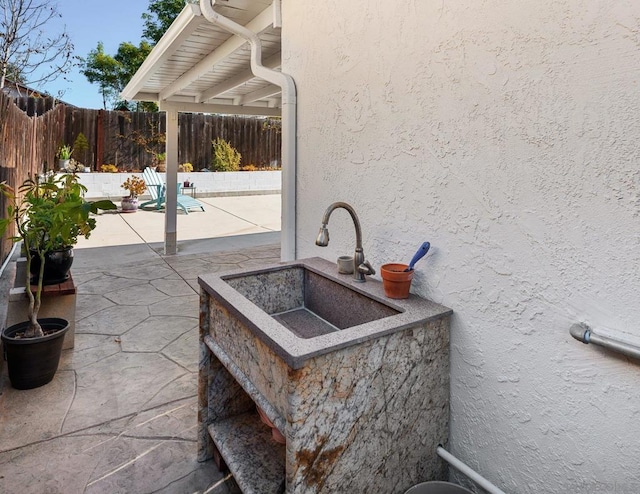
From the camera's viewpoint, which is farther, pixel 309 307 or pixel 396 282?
pixel 309 307

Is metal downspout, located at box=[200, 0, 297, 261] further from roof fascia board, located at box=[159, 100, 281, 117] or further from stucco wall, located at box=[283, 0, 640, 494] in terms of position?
roof fascia board, located at box=[159, 100, 281, 117]

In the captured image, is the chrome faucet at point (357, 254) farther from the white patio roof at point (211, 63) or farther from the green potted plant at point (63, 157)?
the green potted plant at point (63, 157)

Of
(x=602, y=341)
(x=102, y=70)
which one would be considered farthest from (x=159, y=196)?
(x=102, y=70)

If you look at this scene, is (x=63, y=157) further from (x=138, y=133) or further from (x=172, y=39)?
(x=172, y=39)

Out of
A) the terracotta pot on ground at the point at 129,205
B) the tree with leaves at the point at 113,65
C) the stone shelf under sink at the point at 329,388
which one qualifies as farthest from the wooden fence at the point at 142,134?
the stone shelf under sink at the point at 329,388

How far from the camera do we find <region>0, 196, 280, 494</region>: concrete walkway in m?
2.06

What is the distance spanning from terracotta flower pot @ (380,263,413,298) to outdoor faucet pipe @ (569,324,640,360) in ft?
2.11

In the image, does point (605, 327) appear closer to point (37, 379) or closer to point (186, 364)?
point (186, 364)

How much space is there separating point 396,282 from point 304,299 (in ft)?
2.38

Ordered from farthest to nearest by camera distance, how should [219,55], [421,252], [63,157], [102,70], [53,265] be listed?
[102,70]
[63,157]
[219,55]
[53,265]
[421,252]

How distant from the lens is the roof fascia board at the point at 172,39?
330 cm

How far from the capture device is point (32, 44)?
6219 millimetres

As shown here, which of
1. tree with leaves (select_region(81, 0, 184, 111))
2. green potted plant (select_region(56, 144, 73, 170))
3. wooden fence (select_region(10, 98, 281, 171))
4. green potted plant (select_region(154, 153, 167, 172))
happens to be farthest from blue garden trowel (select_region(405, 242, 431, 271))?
tree with leaves (select_region(81, 0, 184, 111))

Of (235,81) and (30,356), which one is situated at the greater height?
(235,81)
